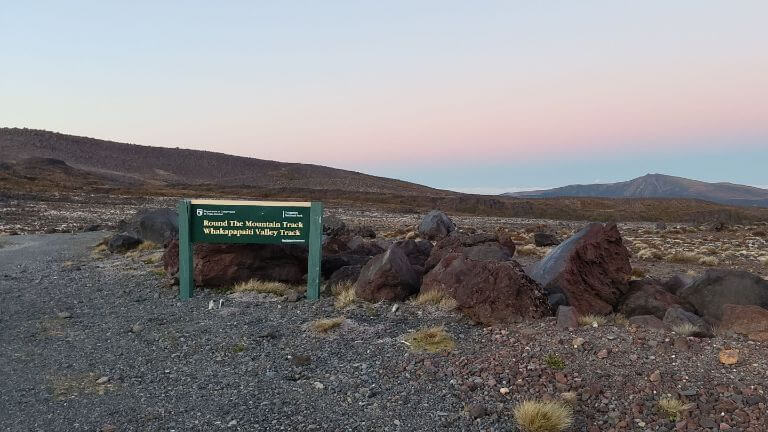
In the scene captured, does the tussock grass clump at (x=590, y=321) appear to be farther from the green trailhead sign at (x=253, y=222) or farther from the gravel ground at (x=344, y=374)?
the green trailhead sign at (x=253, y=222)

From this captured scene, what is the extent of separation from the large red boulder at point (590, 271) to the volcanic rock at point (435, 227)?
1695 cm

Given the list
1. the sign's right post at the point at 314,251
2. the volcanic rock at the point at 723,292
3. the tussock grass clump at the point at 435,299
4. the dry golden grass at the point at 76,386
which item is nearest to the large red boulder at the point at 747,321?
the volcanic rock at the point at 723,292

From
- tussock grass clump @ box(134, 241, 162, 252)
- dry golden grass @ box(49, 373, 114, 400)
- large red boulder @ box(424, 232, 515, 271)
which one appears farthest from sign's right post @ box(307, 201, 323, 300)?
tussock grass clump @ box(134, 241, 162, 252)

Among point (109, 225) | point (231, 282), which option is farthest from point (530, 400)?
point (109, 225)

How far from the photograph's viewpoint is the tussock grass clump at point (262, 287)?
12.2 m

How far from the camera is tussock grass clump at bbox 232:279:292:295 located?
12219 mm

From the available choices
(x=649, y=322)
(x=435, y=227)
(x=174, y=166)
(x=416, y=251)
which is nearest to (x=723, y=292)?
(x=649, y=322)

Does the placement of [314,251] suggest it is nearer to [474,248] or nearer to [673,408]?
[474,248]

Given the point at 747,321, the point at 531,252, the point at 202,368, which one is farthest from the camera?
the point at 531,252

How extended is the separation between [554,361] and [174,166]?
151 m

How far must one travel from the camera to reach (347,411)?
257 inches

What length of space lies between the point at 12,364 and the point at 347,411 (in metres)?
4.97

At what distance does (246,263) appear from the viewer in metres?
13.1

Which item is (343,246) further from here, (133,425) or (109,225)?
(109,225)
